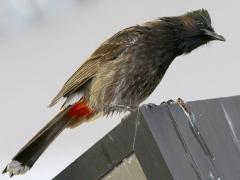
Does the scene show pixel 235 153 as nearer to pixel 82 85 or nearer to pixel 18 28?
pixel 82 85

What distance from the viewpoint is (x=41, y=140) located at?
5.21 metres

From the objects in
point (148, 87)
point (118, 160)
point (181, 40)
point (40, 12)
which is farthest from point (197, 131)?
point (40, 12)

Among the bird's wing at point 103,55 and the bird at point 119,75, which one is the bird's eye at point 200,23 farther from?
the bird's wing at point 103,55

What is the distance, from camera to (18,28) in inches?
278

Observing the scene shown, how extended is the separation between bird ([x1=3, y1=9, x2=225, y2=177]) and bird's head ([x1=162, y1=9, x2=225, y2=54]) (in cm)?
2

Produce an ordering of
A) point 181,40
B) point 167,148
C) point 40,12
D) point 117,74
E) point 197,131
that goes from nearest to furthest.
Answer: point 167,148 → point 197,131 → point 117,74 → point 181,40 → point 40,12

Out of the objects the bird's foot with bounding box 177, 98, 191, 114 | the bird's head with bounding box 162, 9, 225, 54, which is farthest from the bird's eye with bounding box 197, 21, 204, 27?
the bird's foot with bounding box 177, 98, 191, 114

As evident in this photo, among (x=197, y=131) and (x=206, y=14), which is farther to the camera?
(x=206, y=14)

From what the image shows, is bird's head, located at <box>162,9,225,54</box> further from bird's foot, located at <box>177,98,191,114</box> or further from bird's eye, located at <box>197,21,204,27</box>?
bird's foot, located at <box>177,98,191,114</box>

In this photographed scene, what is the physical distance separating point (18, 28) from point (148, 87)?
1.85 m

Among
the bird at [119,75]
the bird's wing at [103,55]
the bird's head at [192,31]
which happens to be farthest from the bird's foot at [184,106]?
the bird's head at [192,31]

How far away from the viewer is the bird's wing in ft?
18.7

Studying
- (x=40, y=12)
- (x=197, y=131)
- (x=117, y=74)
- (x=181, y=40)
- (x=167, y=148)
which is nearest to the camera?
(x=167, y=148)

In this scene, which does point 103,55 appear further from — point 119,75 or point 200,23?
point 200,23
